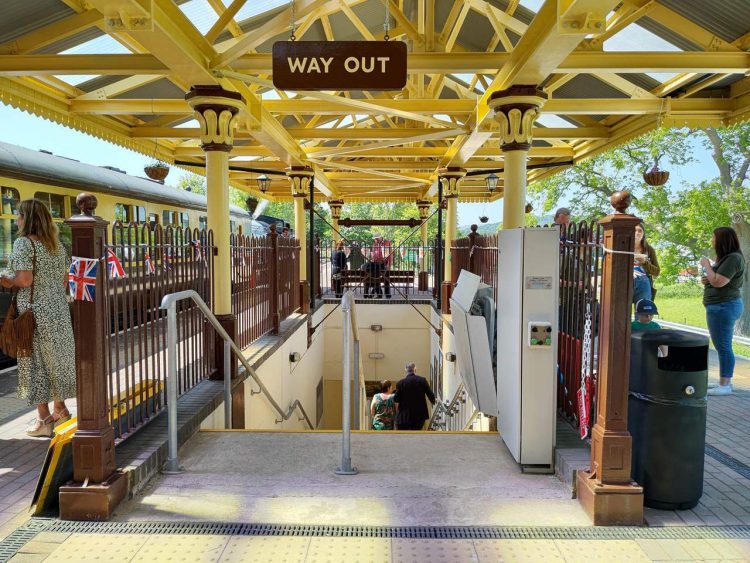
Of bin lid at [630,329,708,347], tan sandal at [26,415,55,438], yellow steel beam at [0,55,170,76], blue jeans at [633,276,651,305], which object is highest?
yellow steel beam at [0,55,170,76]

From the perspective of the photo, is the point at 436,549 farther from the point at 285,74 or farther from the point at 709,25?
the point at 709,25

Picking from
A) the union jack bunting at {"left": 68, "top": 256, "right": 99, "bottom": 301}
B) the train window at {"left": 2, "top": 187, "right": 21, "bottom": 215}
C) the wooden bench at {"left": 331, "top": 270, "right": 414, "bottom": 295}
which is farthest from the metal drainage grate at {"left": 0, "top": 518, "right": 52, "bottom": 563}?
the wooden bench at {"left": 331, "top": 270, "right": 414, "bottom": 295}

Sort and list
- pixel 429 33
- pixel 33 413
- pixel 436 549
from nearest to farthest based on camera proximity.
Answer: pixel 436 549
pixel 33 413
pixel 429 33

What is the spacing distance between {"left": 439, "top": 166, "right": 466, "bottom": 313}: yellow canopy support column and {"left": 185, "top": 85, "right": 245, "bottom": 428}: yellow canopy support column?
6.10m

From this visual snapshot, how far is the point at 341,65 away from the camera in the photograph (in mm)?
3943

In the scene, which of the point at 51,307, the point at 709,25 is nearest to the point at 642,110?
the point at 709,25

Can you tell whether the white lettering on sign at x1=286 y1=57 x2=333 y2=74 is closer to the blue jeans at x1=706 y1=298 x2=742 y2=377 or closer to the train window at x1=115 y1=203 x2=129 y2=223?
the blue jeans at x1=706 y1=298 x2=742 y2=377

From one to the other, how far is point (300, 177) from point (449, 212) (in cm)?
364

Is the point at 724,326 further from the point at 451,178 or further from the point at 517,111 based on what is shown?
the point at 451,178

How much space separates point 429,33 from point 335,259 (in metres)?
8.38

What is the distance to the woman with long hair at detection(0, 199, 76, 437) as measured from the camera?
3.84 metres

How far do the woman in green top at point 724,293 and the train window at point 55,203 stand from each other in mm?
9351

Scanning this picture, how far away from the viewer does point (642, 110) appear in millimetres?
7566

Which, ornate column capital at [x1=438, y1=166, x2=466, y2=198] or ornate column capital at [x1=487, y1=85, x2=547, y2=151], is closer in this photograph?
ornate column capital at [x1=487, y1=85, x2=547, y2=151]
